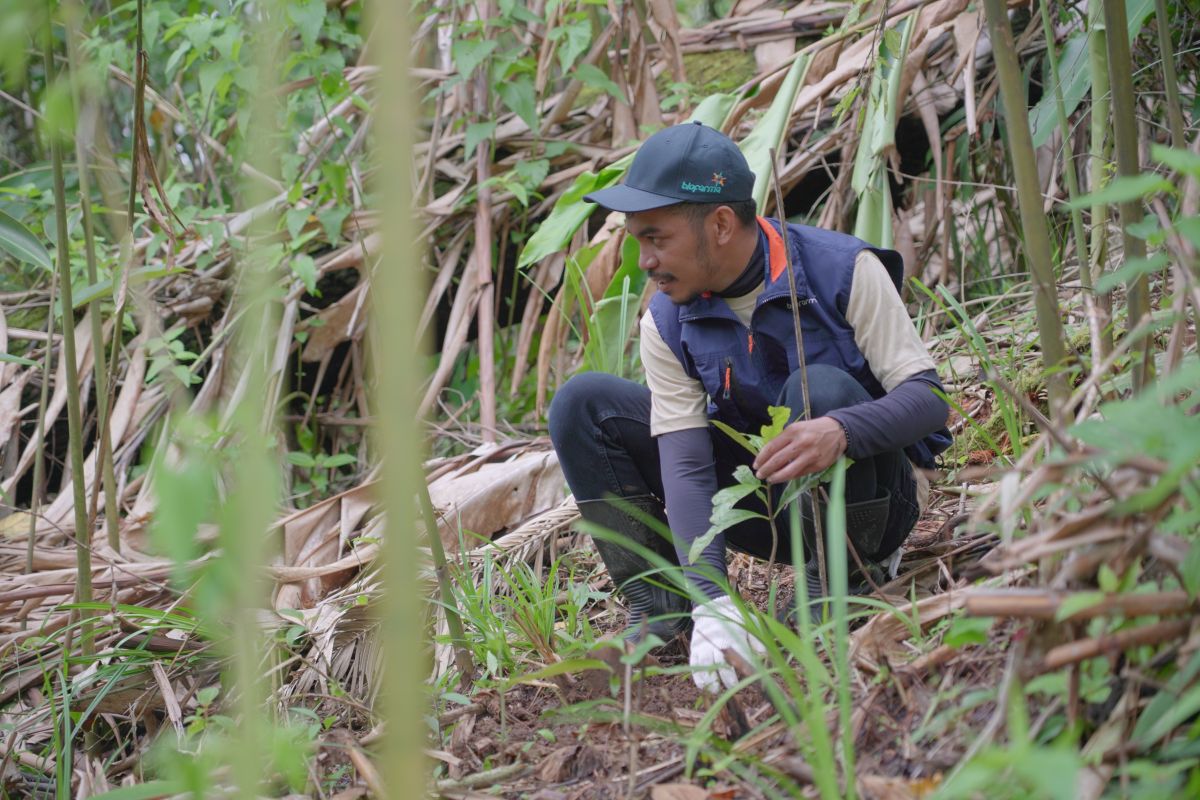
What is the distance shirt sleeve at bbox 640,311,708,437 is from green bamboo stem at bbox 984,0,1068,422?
0.77 m

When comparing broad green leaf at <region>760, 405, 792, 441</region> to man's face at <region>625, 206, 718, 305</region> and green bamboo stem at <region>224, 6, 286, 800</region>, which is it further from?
green bamboo stem at <region>224, 6, 286, 800</region>

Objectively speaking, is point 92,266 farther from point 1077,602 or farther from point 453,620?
point 1077,602

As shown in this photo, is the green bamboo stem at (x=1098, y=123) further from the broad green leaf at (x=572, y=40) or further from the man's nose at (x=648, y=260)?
the broad green leaf at (x=572, y=40)

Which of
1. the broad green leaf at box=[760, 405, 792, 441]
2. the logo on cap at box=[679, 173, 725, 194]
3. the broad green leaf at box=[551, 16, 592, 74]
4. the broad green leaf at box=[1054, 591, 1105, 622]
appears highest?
the broad green leaf at box=[551, 16, 592, 74]

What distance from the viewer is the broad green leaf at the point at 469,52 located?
3.05 metres

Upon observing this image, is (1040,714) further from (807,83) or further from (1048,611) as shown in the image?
(807,83)

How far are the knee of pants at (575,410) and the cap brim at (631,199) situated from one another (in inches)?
13.5

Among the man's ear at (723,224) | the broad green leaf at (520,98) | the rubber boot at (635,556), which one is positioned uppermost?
the broad green leaf at (520,98)

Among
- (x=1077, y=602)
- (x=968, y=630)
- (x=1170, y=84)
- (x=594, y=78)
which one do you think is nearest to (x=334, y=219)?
(x=594, y=78)

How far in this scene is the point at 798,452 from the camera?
155 cm

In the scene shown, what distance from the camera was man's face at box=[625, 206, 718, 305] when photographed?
1.84 meters

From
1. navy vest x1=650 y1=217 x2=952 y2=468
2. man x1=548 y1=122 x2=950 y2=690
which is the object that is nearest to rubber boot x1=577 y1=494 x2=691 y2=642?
man x1=548 y1=122 x2=950 y2=690

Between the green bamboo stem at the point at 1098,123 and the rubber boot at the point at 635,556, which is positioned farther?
the green bamboo stem at the point at 1098,123

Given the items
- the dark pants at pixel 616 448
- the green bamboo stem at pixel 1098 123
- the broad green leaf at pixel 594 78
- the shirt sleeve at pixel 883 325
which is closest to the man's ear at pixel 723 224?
the shirt sleeve at pixel 883 325
